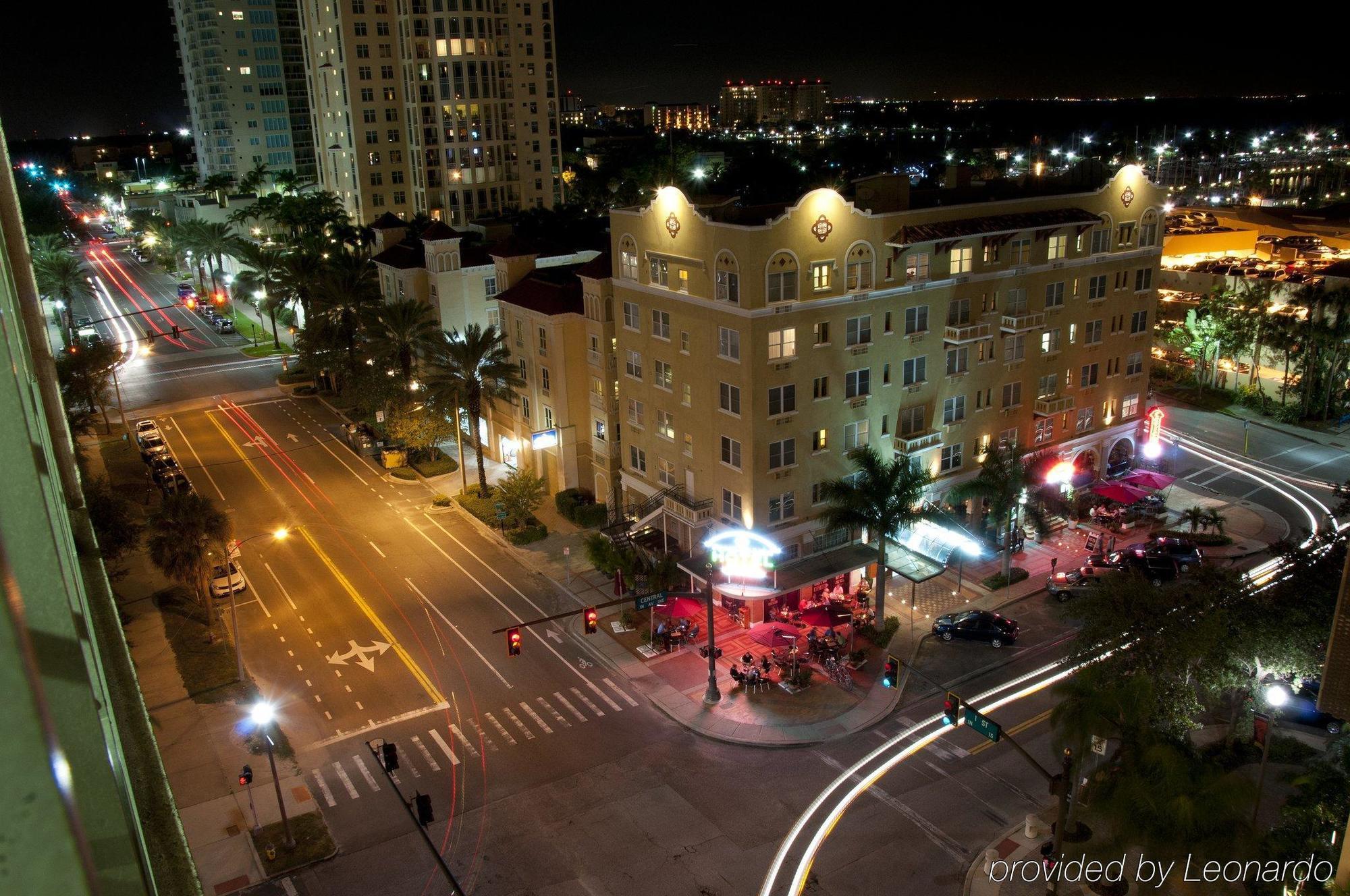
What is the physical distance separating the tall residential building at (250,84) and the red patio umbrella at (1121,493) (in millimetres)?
161446

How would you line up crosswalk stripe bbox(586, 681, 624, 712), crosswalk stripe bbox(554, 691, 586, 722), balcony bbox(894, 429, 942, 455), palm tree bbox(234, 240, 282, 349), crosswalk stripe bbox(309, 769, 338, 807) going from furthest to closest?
palm tree bbox(234, 240, 282, 349) → balcony bbox(894, 429, 942, 455) → crosswalk stripe bbox(586, 681, 624, 712) → crosswalk stripe bbox(554, 691, 586, 722) → crosswalk stripe bbox(309, 769, 338, 807)

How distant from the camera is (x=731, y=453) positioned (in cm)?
4478

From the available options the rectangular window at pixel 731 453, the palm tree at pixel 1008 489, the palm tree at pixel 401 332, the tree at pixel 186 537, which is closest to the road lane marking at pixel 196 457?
the palm tree at pixel 401 332

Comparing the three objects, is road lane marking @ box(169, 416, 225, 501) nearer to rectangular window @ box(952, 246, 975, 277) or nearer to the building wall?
the building wall

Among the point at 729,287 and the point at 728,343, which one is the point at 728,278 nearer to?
the point at 729,287

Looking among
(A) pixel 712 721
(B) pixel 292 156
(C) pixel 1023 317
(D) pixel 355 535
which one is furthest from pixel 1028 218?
(B) pixel 292 156

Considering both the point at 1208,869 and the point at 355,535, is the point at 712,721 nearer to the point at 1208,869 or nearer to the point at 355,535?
the point at 1208,869

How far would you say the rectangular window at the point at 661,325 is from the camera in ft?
155

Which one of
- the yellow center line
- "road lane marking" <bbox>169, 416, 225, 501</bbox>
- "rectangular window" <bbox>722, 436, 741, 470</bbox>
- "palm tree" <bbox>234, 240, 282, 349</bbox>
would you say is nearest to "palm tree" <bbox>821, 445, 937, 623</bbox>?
"rectangular window" <bbox>722, 436, 741, 470</bbox>

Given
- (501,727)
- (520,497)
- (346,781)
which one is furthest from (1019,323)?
(346,781)

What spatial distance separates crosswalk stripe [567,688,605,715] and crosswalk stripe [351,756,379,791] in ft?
25.7

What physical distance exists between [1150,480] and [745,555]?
2596 centimetres

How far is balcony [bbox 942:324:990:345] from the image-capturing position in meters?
48.3

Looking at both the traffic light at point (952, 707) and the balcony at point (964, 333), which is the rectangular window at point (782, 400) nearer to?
the balcony at point (964, 333)
